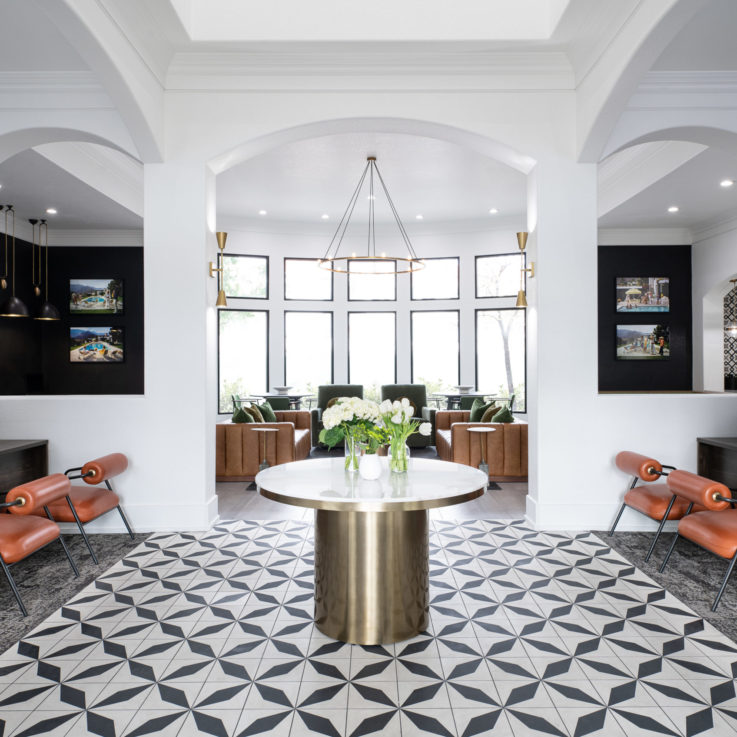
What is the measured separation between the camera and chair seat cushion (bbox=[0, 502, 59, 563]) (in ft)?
10.3

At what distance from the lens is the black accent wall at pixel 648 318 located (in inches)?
369

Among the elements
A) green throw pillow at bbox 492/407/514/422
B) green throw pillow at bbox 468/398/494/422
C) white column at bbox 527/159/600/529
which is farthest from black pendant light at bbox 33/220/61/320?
white column at bbox 527/159/600/529

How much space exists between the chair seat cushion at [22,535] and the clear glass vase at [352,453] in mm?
1816

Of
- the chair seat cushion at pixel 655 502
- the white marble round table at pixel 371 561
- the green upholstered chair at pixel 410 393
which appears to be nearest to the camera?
the white marble round table at pixel 371 561

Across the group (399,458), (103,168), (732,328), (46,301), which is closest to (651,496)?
(399,458)

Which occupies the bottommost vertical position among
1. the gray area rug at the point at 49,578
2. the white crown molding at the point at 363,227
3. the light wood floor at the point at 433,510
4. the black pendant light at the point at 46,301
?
A: the gray area rug at the point at 49,578

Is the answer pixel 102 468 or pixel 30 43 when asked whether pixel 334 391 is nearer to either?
pixel 102 468

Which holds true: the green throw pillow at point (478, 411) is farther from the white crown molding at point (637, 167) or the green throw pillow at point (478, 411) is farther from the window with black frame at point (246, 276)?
the window with black frame at point (246, 276)

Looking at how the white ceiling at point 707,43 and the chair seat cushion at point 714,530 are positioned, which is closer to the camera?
the chair seat cushion at point 714,530

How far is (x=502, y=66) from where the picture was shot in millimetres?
4738

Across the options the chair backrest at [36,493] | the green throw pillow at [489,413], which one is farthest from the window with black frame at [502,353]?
the chair backrest at [36,493]

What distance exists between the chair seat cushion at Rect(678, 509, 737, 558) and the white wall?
7154mm

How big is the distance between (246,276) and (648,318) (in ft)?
22.9

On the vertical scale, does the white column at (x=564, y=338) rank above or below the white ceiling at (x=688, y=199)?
below
